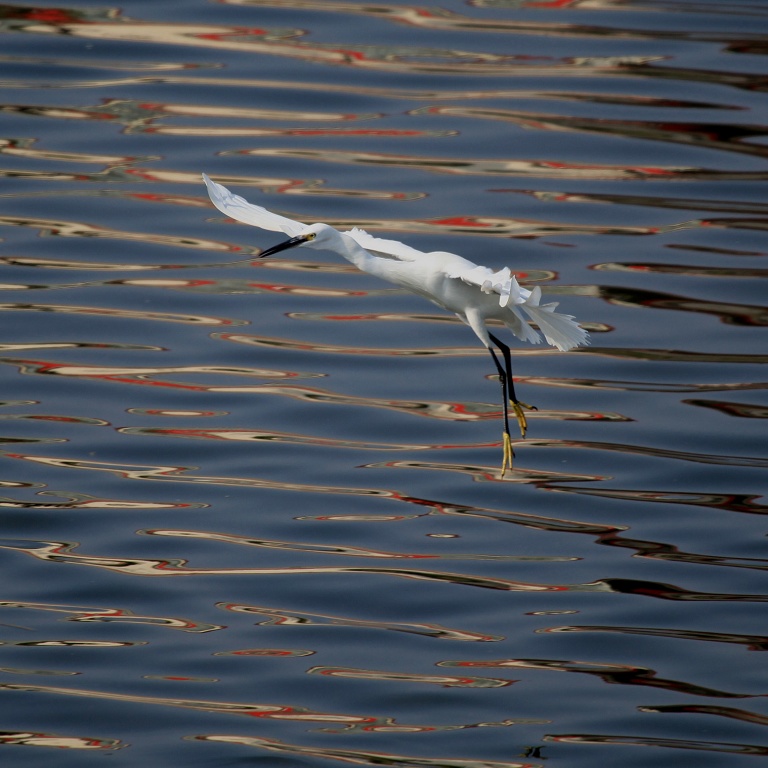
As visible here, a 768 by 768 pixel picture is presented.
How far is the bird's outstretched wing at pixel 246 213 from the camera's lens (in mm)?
7422

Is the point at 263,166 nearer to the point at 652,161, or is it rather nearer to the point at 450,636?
the point at 652,161

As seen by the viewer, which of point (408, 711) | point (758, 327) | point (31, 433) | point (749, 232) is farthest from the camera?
point (749, 232)

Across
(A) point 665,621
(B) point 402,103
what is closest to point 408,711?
(A) point 665,621

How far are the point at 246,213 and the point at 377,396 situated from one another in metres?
3.91

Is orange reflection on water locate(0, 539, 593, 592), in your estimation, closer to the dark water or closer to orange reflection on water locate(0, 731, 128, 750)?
the dark water

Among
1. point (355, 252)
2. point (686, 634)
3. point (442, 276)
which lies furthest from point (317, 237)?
point (686, 634)

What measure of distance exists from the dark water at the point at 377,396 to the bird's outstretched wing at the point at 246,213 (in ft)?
7.79

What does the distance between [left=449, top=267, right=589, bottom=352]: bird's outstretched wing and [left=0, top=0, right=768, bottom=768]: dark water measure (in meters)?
1.96

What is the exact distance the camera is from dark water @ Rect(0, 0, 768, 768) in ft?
25.9

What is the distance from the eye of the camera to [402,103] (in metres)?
16.2

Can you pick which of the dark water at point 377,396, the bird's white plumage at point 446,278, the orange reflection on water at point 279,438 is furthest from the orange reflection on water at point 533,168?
the bird's white plumage at point 446,278

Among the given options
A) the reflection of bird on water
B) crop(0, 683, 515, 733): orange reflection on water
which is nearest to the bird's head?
the reflection of bird on water

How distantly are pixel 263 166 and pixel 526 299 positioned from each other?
8820mm

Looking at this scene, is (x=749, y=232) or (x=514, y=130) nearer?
(x=749, y=232)
